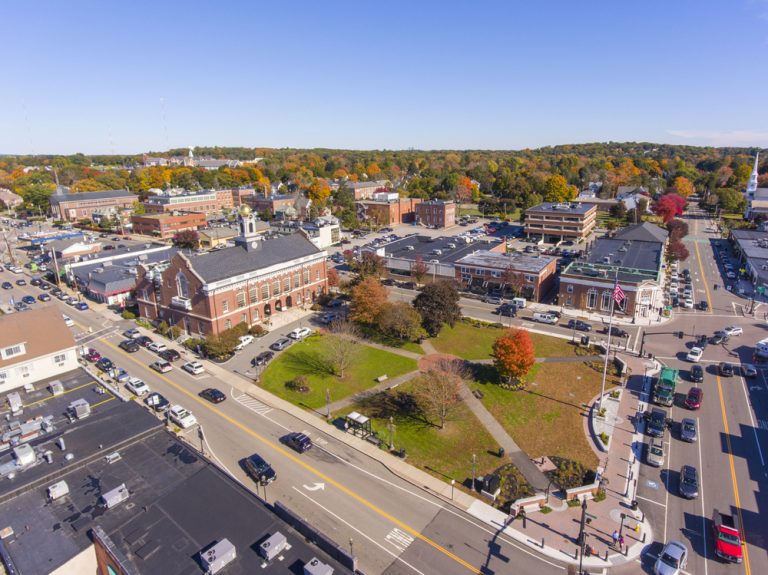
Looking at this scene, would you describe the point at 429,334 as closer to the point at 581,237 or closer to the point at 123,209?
the point at 581,237

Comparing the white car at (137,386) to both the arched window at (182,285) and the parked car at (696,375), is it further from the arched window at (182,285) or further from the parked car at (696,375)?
the parked car at (696,375)

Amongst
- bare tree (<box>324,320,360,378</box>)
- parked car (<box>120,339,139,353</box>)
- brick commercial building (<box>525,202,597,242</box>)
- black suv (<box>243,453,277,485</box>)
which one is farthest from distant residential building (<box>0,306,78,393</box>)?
brick commercial building (<box>525,202,597,242</box>)

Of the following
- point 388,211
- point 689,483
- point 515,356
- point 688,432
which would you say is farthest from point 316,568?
point 388,211

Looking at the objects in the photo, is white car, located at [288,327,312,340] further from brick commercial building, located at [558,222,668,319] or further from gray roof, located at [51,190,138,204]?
gray roof, located at [51,190,138,204]

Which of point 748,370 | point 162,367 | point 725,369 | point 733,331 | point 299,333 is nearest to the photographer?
point 748,370

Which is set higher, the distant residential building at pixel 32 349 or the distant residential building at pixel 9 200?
the distant residential building at pixel 9 200

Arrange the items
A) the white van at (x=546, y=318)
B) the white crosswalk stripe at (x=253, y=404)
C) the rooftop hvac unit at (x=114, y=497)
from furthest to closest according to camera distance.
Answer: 1. the white van at (x=546, y=318)
2. the white crosswalk stripe at (x=253, y=404)
3. the rooftop hvac unit at (x=114, y=497)

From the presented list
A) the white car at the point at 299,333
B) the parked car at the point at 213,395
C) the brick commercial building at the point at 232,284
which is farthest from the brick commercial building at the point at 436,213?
the parked car at the point at 213,395

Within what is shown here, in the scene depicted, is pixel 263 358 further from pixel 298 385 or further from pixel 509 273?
pixel 509 273
